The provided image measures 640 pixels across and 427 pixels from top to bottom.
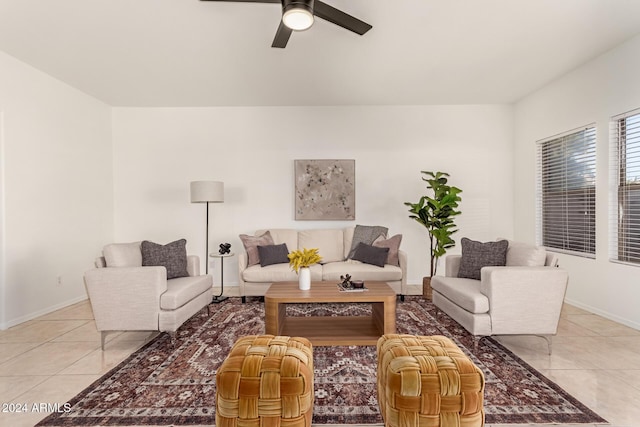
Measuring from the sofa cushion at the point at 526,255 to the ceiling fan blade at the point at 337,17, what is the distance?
7.97 ft

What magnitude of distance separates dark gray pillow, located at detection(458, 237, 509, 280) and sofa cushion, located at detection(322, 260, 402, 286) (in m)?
0.84

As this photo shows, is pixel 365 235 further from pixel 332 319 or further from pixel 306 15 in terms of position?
pixel 306 15

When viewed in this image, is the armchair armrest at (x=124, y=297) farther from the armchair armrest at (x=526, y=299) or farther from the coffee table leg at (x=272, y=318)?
the armchair armrest at (x=526, y=299)

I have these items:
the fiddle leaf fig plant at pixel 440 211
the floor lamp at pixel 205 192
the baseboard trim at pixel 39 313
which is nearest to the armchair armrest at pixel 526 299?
the fiddle leaf fig plant at pixel 440 211

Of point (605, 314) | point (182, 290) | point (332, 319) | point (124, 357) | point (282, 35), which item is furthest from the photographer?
point (605, 314)

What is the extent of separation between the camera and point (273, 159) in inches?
208

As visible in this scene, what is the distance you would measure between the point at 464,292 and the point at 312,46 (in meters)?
2.79

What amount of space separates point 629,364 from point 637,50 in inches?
118

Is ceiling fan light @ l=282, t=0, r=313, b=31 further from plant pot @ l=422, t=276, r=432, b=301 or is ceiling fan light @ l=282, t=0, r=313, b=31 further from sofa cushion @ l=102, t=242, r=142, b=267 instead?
plant pot @ l=422, t=276, r=432, b=301

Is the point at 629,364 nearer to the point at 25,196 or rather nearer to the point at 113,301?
the point at 113,301

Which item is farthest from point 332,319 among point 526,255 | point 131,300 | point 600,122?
point 600,122

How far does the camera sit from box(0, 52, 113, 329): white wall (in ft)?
11.5

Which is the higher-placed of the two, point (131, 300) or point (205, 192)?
point (205, 192)

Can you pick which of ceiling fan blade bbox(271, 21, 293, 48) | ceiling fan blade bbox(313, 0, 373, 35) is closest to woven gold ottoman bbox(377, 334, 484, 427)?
ceiling fan blade bbox(313, 0, 373, 35)
